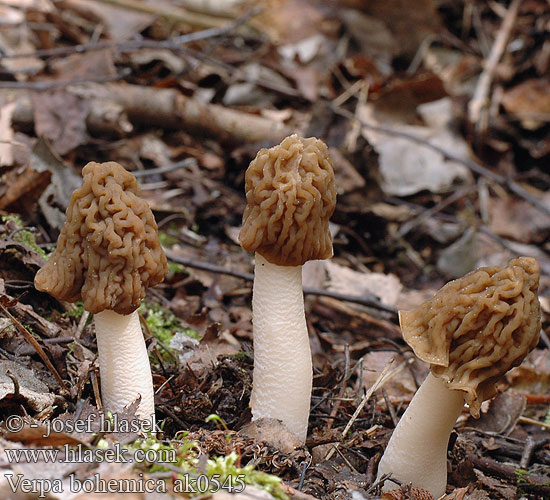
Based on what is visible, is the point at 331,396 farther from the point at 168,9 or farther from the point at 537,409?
the point at 168,9

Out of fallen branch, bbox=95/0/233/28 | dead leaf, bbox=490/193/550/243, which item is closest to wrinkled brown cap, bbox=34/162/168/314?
dead leaf, bbox=490/193/550/243

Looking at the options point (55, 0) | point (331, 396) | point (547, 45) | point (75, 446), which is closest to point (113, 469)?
point (75, 446)

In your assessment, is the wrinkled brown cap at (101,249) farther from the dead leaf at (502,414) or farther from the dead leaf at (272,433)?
the dead leaf at (502,414)

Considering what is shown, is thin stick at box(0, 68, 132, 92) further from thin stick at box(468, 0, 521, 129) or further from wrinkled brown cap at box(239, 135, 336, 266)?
thin stick at box(468, 0, 521, 129)

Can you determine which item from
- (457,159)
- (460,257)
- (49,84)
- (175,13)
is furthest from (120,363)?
(175,13)

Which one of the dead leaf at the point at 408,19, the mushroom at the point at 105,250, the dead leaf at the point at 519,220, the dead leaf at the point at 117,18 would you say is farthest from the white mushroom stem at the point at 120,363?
the dead leaf at the point at 408,19

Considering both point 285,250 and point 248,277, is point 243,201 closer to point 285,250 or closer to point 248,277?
point 248,277

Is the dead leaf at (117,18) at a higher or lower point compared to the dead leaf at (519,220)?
higher
